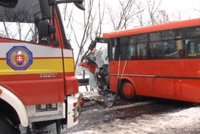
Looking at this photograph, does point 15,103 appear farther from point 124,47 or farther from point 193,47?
point 124,47

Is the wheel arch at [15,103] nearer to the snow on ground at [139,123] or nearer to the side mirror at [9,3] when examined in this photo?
the side mirror at [9,3]

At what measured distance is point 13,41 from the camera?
574 cm

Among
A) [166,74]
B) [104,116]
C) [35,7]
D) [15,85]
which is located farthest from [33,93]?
[166,74]

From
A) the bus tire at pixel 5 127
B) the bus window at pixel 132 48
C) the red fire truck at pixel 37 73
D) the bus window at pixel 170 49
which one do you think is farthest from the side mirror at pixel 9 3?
the bus window at pixel 132 48

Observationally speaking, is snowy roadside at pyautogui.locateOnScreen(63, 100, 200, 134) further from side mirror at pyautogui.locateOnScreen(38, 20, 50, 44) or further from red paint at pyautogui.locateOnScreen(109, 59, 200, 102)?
side mirror at pyautogui.locateOnScreen(38, 20, 50, 44)

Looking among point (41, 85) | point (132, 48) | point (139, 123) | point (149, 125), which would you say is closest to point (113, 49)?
point (132, 48)

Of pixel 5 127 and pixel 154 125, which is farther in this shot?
pixel 154 125

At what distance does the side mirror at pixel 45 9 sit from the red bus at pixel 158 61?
298 inches

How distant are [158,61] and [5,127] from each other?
892 centimetres

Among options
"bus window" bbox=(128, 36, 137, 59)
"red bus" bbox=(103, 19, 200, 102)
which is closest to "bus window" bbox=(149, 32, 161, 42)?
"red bus" bbox=(103, 19, 200, 102)

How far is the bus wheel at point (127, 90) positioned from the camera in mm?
15273

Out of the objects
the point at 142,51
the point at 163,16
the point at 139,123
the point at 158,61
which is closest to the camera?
the point at 139,123

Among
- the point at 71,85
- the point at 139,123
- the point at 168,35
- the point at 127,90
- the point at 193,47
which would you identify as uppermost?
the point at 168,35

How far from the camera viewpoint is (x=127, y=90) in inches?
610
